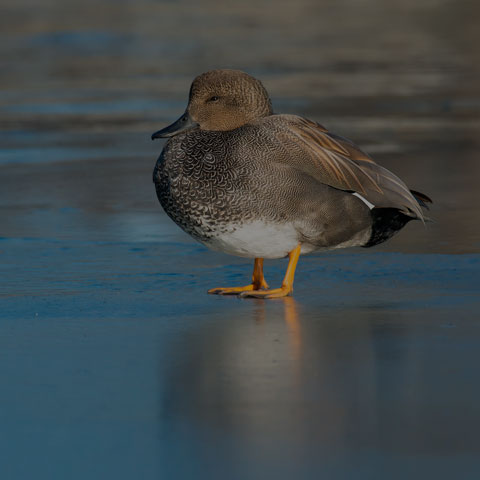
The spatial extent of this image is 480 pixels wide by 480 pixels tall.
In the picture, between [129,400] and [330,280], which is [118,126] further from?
[129,400]

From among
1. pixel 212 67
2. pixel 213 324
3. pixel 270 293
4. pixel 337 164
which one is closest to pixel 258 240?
pixel 270 293

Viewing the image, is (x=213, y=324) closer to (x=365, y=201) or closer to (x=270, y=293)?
(x=270, y=293)

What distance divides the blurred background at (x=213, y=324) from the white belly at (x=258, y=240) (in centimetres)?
25

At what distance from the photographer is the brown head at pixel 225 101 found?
239 inches

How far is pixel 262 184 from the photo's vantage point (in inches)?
227

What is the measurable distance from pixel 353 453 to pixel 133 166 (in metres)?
6.59

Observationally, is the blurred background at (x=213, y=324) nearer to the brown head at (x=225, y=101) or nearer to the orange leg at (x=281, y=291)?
the orange leg at (x=281, y=291)

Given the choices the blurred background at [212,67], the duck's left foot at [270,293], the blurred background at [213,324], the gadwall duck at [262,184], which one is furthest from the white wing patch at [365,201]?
the blurred background at [212,67]

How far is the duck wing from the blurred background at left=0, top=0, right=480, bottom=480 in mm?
396

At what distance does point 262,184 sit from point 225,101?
0.55 m

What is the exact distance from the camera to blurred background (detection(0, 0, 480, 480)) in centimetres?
367

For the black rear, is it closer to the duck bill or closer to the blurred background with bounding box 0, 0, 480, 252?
the blurred background with bounding box 0, 0, 480, 252

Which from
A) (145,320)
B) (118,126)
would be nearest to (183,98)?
(118,126)

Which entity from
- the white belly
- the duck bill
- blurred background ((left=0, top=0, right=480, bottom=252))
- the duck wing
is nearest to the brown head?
the duck bill
